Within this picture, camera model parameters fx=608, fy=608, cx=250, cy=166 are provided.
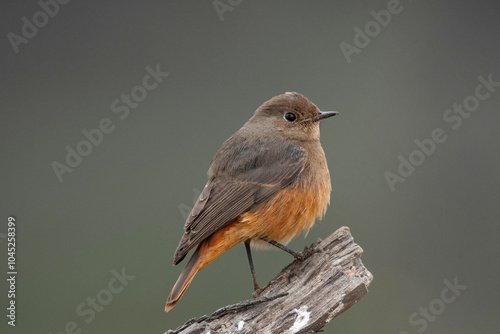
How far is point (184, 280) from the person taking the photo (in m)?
4.41

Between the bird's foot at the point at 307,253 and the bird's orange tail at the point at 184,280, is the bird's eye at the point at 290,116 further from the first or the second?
the bird's orange tail at the point at 184,280

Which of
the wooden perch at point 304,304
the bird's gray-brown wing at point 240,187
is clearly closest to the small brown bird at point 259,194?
the bird's gray-brown wing at point 240,187

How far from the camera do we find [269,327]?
403 cm

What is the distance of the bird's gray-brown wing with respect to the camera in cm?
465

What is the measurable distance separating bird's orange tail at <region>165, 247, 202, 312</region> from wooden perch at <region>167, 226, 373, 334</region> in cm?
38

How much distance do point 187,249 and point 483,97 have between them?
6.22 meters

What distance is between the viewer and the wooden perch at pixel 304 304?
13.2 feet

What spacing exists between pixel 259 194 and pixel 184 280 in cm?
94

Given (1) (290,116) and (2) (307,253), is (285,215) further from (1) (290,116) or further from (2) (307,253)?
(1) (290,116)

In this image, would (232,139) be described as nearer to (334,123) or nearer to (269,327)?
(269,327)

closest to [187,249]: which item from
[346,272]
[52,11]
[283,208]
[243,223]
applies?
[243,223]

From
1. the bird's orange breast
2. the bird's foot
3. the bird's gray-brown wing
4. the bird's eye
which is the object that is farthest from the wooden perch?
the bird's eye

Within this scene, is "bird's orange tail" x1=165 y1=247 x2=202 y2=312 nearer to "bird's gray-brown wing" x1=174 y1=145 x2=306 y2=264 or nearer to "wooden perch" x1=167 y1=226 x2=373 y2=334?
"bird's gray-brown wing" x1=174 y1=145 x2=306 y2=264

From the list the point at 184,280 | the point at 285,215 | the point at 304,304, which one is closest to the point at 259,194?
the point at 285,215
